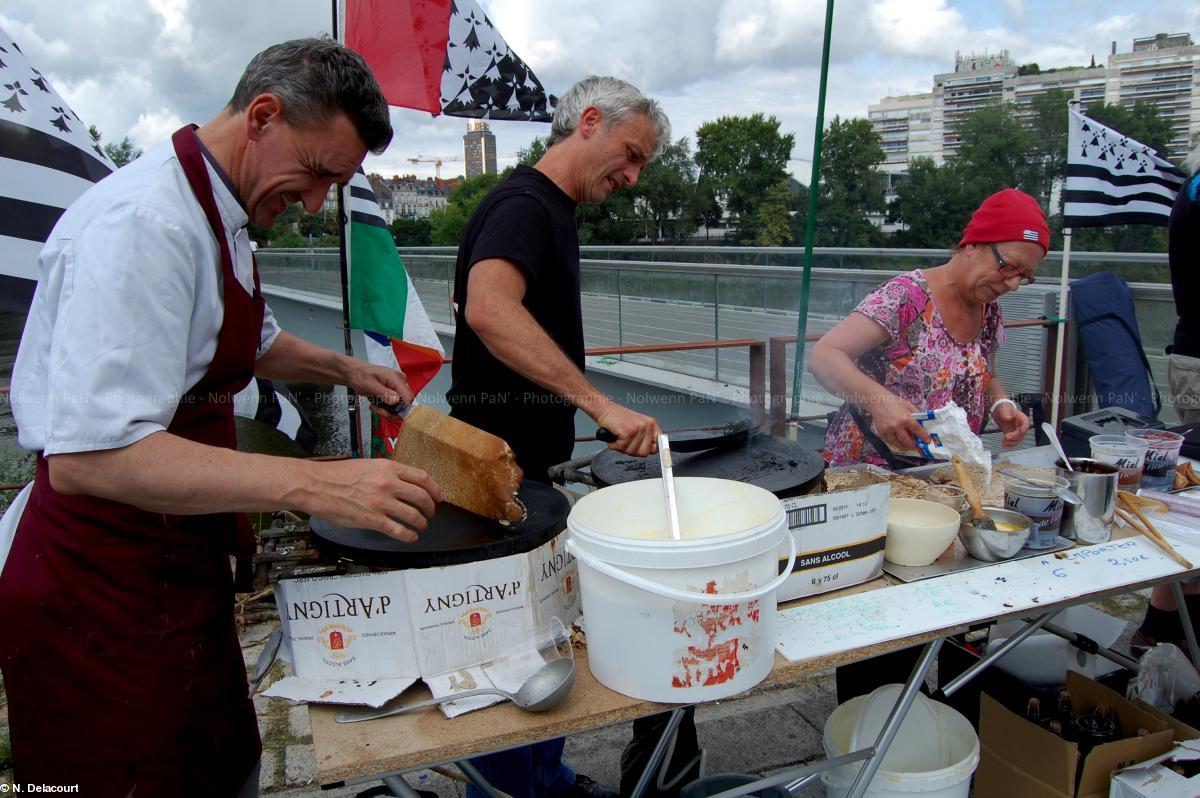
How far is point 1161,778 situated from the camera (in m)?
1.80

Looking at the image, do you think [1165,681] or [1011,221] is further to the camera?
[1011,221]

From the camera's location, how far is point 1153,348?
5.04 m

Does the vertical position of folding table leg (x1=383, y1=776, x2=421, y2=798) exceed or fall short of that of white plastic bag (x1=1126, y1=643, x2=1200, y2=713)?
it exceeds it

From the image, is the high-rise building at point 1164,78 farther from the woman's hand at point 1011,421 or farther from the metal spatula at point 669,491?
the metal spatula at point 669,491

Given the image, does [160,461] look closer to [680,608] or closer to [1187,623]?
[680,608]

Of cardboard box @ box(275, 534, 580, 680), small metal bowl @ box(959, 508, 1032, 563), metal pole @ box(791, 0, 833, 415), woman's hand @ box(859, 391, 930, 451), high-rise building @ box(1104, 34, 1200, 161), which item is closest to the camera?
cardboard box @ box(275, 534, 580, 680)

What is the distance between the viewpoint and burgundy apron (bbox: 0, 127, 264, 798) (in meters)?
1.23

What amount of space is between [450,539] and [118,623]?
1.93 feet

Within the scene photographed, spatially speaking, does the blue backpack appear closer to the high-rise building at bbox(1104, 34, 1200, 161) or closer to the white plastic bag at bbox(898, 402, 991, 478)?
the white plastic bag at bbox(898, 402, 991, 478)

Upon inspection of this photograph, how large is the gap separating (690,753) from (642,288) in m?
5.47

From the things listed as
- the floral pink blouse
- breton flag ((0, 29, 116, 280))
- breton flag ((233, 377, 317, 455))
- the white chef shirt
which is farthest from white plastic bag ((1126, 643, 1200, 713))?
breton flag ((0, 29, 116, 280))

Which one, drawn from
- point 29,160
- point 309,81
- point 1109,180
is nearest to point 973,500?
point 309,81

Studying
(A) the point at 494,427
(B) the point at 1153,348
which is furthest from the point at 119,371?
(B) the point at 1153,348

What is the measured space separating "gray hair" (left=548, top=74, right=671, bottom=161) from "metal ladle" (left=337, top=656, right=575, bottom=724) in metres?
1.54
